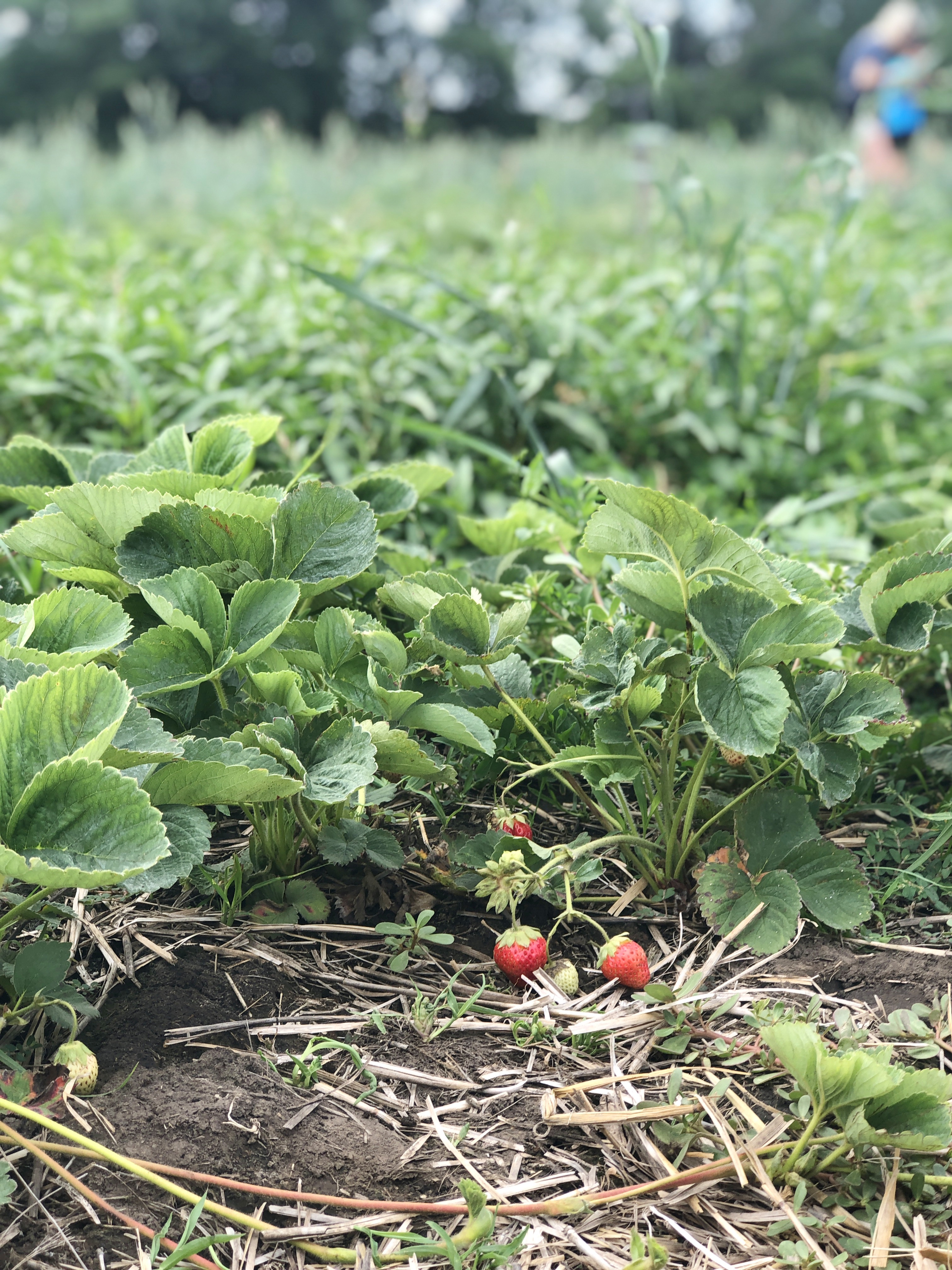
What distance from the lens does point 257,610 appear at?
1106 millimetres

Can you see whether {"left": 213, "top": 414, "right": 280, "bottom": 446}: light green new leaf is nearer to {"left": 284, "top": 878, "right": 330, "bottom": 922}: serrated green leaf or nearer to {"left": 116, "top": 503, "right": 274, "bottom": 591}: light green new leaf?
{"left": 116, "top": 503, "right": 274, "bottom": 591}: light green new leaf

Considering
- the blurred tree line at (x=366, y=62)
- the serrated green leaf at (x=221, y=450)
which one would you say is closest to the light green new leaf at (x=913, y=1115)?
the serrated green leaf at (x=221, y=450)

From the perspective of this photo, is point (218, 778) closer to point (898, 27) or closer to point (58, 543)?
point (58, 543)

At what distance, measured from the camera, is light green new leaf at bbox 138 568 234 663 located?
1077mm

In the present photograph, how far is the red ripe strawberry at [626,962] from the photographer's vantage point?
1.09 m

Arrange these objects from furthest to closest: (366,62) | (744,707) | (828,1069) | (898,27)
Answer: (366,62)
(898,27)
(744,707)
(828,1069)

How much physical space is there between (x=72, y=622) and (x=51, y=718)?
19cm

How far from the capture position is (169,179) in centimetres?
631

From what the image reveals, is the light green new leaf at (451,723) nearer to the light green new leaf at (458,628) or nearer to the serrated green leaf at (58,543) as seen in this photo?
the light green new leaf at (458,628)

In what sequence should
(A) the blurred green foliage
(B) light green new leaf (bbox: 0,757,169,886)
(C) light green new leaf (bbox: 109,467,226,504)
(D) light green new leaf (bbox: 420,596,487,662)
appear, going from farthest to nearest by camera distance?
1. (A) the blurred green foliage
2. (C) light green new leaf (bbox: 109,467,226,504)
3. (D) light green new leaf (bbox: 420,596,487,662)
4. (B) light green new leaf (bbox: 0,757,169,886)

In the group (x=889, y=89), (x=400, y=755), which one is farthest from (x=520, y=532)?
(x=889, y=89)

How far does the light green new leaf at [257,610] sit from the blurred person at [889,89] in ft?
21.9

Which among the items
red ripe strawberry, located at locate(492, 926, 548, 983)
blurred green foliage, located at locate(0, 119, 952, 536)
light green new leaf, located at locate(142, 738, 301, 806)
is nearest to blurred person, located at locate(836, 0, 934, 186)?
blurred green foliage, located at locate(0, 119, 952, 536)

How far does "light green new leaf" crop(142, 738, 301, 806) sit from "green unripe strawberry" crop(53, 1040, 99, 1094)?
0.23m
